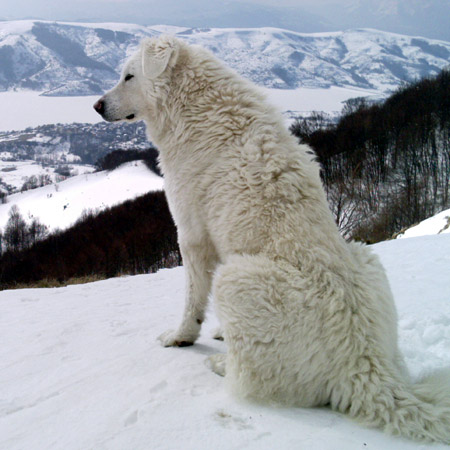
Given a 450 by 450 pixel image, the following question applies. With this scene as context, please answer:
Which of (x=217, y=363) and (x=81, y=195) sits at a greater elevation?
(x=217, y=363)

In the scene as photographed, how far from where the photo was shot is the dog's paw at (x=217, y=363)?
3156 mm

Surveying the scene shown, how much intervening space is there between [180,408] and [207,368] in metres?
0.87

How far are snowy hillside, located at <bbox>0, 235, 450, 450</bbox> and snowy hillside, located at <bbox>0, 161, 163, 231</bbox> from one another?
85.7 meters

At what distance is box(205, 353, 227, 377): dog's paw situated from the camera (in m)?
3.16

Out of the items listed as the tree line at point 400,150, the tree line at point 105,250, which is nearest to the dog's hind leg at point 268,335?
the tree line at point 400,150

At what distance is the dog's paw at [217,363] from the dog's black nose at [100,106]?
293 centimetres

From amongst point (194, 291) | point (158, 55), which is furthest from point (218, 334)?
point (158, 55)

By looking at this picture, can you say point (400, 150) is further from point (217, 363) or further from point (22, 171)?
point (22, 171)

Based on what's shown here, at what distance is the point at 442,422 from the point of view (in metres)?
2.12

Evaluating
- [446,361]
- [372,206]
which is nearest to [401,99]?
[372,206]

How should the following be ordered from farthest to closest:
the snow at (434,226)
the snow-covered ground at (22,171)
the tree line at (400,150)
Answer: the snow-covered ground at (22,171) → the tree line at (400,150) → the snow at (434,226)

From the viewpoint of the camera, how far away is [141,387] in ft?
9.09

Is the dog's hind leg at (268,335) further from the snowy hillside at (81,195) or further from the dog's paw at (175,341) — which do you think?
the snowy hillside at (81,195)

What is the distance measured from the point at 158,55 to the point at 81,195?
10952 cm
